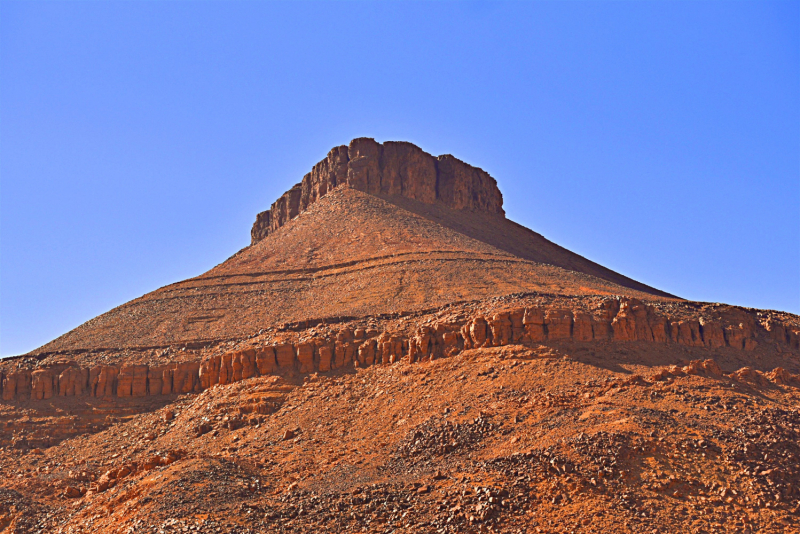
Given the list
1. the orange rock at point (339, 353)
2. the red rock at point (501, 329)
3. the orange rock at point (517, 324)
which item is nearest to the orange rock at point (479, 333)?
the red rock at point (501, 329)

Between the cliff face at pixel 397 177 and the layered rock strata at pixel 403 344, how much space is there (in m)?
35.1

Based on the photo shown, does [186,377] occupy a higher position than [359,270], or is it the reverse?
[359,270]

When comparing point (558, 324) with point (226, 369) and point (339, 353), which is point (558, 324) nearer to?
point (339, 353)

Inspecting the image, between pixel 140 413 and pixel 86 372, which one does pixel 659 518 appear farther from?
pixel 86 372

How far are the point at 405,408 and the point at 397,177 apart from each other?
45069 millimetres

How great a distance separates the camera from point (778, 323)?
142ft

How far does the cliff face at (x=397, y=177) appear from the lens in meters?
77.8

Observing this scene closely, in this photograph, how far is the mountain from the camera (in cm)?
2684

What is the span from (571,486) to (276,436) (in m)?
14.1

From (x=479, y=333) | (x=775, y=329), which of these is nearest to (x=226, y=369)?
(x=479, y=333)

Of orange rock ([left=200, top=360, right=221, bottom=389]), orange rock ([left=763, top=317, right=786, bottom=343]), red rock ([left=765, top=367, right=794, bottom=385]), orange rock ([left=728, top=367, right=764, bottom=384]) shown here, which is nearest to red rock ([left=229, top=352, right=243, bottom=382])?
orange rock ([left=200, top=360, right=221, bottom=389])

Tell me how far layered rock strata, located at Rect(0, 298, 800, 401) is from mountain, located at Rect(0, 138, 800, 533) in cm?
11

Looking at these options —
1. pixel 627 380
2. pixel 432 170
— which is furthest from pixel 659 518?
pixel 432 170

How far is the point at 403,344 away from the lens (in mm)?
40531
